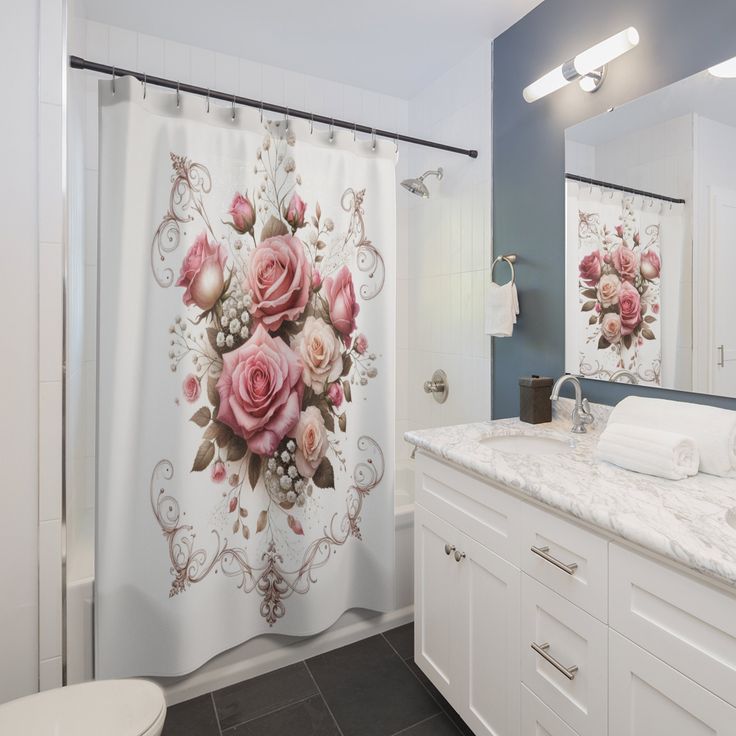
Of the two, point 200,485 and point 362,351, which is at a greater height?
point 362,351

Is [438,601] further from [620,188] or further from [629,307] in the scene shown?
[620,188]

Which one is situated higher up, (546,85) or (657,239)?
(546,85)

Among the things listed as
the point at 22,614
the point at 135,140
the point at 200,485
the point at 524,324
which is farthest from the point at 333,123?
the point at 22,614

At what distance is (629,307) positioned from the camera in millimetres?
1543

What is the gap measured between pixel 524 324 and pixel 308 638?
1.50 meters

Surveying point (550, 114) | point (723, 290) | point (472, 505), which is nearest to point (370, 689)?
point (472, 505)

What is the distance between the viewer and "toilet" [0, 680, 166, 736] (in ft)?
3.09

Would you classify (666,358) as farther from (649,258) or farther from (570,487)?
(570,487)

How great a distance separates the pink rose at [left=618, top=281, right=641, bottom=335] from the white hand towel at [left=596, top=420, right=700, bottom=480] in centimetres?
46

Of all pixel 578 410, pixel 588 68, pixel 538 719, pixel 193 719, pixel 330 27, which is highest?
pixel 330 27

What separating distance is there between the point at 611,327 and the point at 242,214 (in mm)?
1300

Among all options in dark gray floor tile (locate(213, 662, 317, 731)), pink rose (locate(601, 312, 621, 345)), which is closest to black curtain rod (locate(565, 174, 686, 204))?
pink rose (locate(601, 312, 621, 345))

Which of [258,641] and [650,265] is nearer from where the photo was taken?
[650,265]

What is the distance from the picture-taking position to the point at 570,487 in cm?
106
